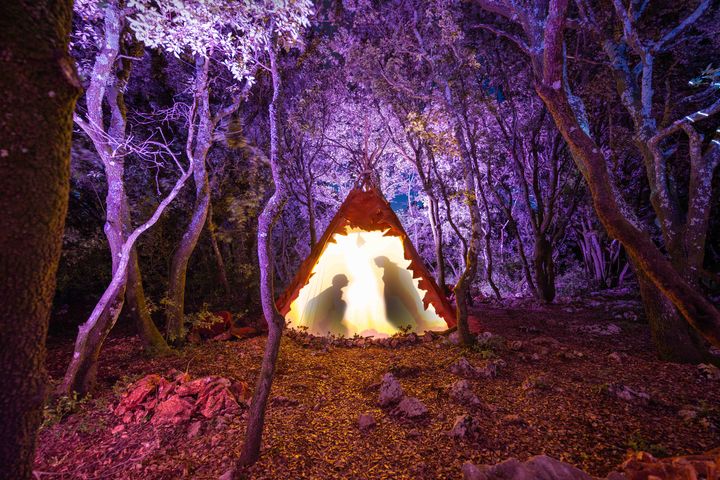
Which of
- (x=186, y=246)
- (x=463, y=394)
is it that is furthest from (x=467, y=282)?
(x=186, y=246)

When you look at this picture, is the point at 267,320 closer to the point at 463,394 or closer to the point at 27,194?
the point at 27,194

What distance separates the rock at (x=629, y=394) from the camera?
3533 millimetres

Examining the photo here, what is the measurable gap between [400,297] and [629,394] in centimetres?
473

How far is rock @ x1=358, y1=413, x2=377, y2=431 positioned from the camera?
3.38m

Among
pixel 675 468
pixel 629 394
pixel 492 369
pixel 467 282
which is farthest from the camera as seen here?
pixel 467 282

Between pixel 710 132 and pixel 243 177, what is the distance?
40.5ft

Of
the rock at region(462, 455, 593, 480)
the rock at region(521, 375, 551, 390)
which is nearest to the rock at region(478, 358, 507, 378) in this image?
the rock at region(521, 375, 551, 390)

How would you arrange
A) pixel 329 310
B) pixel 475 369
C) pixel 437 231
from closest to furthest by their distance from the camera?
pixel 475 369, pixel 329 310, pixel 437 231

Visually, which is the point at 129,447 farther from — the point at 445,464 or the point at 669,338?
the point at 669,338

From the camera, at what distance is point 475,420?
3189 millimetres

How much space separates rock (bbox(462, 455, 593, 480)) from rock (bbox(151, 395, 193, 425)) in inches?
118

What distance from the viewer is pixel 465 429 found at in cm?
309

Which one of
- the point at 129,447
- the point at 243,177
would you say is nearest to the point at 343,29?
the point at 243,177

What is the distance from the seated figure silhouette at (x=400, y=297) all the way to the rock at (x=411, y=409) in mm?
3971
